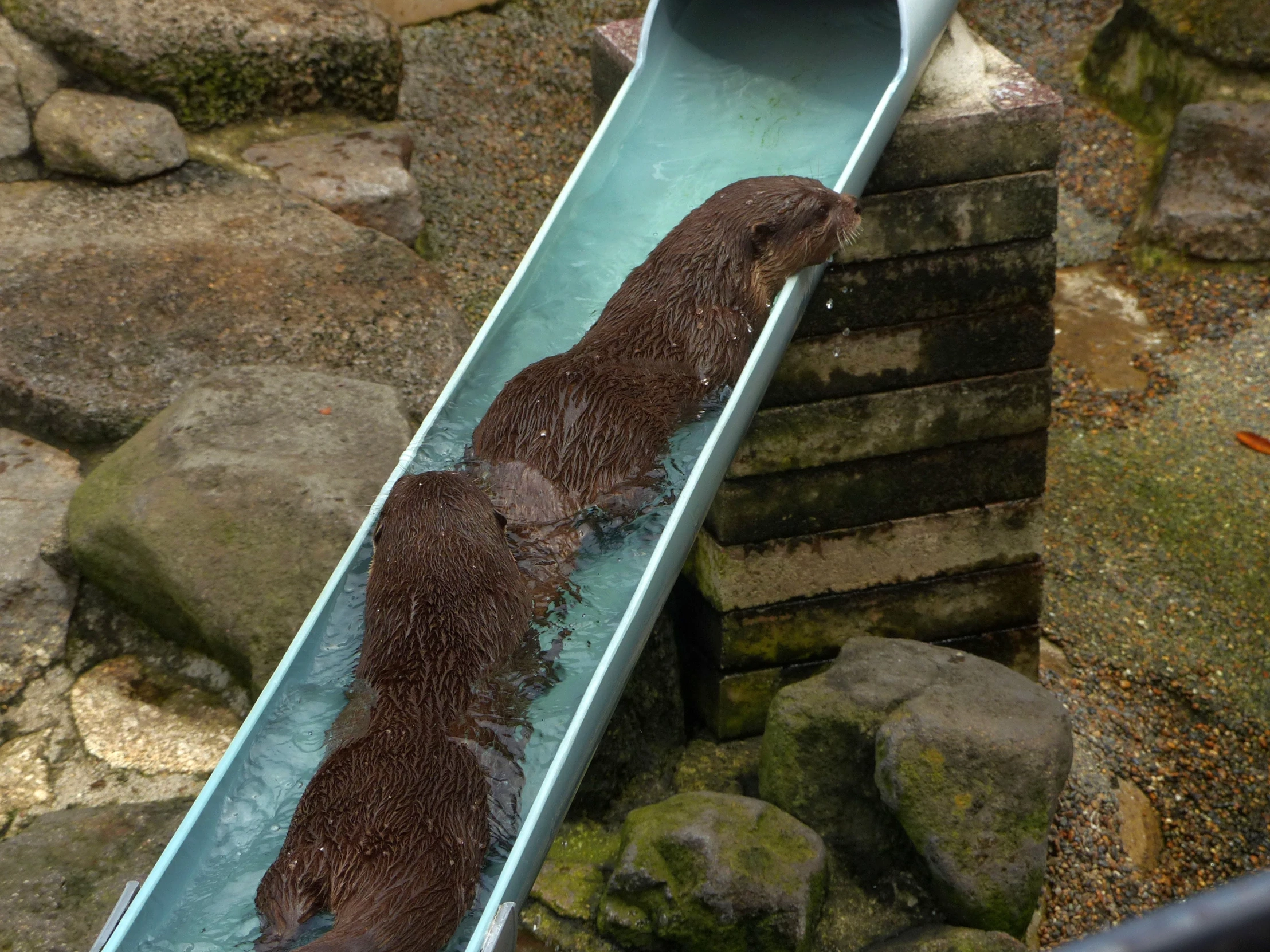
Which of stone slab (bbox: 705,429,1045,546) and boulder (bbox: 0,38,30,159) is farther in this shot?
boulder (bbox: 0,38,30,159)

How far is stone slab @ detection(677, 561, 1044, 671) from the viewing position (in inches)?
162

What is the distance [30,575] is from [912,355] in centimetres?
274

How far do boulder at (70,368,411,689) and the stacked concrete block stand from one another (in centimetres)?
120

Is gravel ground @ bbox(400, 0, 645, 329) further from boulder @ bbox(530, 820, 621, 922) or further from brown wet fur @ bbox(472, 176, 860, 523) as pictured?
boulder @ bbox(530, 820, 621, 922)

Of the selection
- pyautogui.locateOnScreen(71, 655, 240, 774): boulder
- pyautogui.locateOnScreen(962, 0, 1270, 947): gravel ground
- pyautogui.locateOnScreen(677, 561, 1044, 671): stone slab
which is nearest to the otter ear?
pyautogui.locateOnScreen(677, 561, 1044, 671): stone slab

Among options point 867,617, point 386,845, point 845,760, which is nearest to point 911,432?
point 867,617

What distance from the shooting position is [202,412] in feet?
12.9

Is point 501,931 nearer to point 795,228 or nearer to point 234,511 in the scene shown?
point 795,228

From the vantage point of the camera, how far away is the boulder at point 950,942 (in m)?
3.02

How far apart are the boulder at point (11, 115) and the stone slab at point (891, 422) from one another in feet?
11.0

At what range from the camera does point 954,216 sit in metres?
3.61

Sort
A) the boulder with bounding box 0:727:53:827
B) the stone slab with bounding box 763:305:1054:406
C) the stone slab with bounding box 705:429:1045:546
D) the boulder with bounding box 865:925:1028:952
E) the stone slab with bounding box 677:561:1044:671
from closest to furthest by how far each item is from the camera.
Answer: the boulder with bounding box 865:925:1028:952
the boulder with bounding box 0:727:53:827
the stone slab with bounding box 763:305:1054:406
the stone slab with bounding box 705:429:1045:546
the stone slab with bounding box 677:561:1044:671

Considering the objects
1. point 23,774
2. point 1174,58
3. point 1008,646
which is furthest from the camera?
point 1174,58

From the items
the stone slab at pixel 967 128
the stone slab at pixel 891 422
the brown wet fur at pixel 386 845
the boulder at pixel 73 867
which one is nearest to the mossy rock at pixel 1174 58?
the stone slab at pixel 967 128
